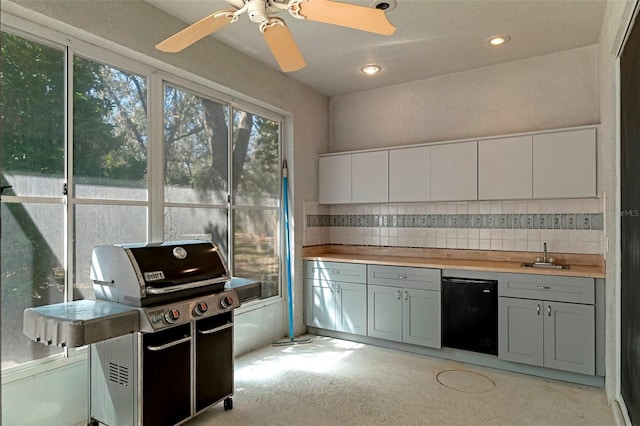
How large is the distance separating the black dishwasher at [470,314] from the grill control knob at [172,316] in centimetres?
243

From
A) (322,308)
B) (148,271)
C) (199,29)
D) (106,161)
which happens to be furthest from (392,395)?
(199,29)

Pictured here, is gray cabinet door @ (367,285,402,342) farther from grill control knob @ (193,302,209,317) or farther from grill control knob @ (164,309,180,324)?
grill control knob @ (164,309,180,324)

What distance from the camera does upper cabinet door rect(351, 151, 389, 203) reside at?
4.57 metres

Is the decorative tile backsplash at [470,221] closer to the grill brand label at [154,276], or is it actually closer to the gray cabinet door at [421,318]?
the gray cabinet door at [421,318]

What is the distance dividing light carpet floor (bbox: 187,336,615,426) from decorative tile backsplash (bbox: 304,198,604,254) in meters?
1.26

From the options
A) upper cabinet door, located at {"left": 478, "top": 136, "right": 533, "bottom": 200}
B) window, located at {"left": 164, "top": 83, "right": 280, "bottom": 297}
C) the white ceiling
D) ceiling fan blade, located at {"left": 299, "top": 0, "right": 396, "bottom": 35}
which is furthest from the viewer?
upper cabinet door, located at {"left": 478, "top": 136, "right": 533, "bottom": 200}

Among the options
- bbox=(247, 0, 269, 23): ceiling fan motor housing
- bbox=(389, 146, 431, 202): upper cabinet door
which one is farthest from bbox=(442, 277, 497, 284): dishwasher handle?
bbox=(247, 0, 269, 23): ceiling fan motor housing

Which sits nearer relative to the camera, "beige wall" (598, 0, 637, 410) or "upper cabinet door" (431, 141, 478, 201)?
"beige wall" (598, 0, 637, 410)

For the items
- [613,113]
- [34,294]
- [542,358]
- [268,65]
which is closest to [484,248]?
[542,358]

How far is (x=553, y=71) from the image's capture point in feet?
12.8

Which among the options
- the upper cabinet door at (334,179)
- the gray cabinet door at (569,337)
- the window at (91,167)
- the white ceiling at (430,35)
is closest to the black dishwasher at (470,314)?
the gray cabinet door at (569,337)

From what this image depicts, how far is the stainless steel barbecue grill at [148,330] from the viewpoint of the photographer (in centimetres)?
221

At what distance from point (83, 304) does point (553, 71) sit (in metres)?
4.35

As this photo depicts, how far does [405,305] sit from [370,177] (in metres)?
1.47
